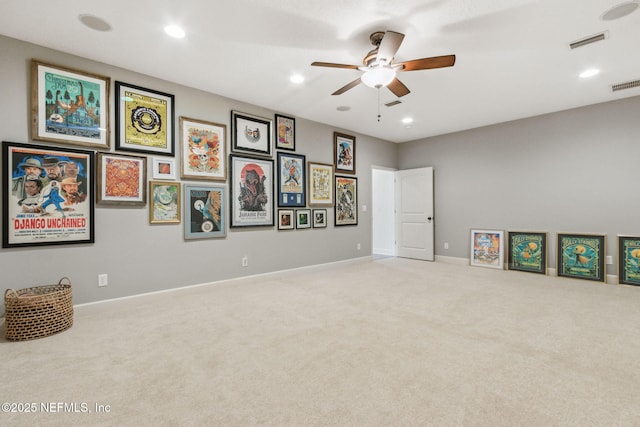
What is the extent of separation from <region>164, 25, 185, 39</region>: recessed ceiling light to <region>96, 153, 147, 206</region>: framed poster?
1.47m

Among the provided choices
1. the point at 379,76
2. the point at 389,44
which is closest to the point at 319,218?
the point at 379,76

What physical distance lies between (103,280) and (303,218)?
2.91m

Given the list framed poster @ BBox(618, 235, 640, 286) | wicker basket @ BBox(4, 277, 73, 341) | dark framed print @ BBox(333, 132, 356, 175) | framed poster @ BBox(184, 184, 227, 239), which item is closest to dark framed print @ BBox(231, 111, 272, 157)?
framed poster @ BBox(184, 184, 227, 239)

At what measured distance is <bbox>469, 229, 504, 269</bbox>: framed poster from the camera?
547 cm

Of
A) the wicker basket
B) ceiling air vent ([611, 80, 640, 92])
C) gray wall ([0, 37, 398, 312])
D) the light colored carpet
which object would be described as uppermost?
ceiling air vent ([611, 80, 640, 92])

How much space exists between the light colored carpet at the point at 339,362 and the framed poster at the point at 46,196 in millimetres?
847

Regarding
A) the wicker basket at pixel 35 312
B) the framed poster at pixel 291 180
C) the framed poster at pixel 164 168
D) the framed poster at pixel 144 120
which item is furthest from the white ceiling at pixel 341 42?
the wicker basket at pixel 35 312

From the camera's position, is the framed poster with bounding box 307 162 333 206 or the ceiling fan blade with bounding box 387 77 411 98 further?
the framed poster with bounding box 307 162 333 206

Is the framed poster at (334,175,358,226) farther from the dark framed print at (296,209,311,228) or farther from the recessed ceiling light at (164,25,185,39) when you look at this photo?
the recessed ceiling light at (164,25,185,39)

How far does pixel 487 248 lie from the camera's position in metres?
5.63

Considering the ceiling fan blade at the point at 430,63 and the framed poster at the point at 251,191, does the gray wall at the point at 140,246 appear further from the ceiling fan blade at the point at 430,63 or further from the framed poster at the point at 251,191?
the ceiling fan blade at the point at 430,63

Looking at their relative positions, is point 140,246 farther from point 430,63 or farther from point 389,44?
point 430,63

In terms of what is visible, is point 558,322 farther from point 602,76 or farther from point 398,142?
point 398,142

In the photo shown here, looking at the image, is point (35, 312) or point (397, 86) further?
point (397, 86)
